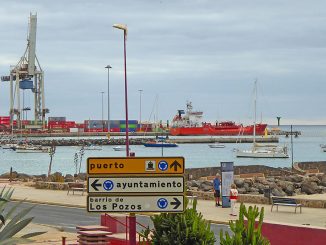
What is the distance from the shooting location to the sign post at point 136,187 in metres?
11.2

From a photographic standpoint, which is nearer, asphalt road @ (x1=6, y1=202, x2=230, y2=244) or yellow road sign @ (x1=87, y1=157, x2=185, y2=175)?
yellow road sign @ (x1=87, y1=157, x2=185, y2=175)

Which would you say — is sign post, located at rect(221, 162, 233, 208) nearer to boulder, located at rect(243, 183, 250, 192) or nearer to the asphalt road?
the asphalt road

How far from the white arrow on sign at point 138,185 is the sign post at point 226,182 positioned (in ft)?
66.0

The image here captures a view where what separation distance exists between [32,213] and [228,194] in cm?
811

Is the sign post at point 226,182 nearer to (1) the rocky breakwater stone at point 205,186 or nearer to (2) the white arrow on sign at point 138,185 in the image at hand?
(1) the rocky breakwater stone at point 205,186

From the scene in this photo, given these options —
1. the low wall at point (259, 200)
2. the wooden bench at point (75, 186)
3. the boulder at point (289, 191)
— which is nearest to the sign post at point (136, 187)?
the low wall at point (259, 200)

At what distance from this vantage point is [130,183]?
1126 cm

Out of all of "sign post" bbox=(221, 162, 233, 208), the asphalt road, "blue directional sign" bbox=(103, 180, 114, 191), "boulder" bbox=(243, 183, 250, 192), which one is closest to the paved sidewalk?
"sign post" bbox=(221, 162, 233, 208)

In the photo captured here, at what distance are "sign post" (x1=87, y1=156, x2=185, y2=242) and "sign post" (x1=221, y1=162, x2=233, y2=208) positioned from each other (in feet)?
65.9

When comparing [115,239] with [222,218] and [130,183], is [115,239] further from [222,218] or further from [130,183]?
[222,218]

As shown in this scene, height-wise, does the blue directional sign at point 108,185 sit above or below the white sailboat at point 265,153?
above

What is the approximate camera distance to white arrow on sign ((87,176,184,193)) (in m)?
11.2

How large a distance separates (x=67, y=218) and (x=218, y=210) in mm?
6226

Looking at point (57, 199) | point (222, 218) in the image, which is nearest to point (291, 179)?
point (57, 199)
